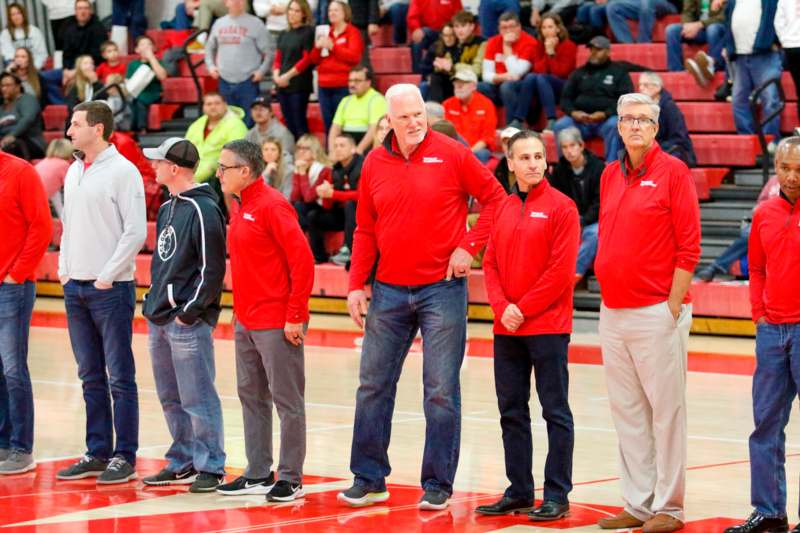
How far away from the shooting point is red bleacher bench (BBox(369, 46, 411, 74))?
18766mm

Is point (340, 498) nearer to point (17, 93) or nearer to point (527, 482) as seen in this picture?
point (527, 482)

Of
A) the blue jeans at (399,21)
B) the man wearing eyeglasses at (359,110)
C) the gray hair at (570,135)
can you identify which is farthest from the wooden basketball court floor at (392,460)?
the blue jeans at (399,21)

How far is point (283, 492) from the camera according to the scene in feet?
24.1

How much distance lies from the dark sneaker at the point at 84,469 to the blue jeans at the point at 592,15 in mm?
10392

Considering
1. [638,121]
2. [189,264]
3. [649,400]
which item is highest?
[638,121]

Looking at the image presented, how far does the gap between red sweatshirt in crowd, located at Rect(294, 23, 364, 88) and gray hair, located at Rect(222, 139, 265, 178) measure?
963 centimetres

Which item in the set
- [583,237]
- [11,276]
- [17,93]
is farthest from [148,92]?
[11,276]

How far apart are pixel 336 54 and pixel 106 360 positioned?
31.6ft

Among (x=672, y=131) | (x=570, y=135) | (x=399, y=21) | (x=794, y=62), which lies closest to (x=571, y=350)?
(x=570, y=135)

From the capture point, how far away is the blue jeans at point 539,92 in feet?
53.5

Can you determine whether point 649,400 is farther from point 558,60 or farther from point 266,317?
point 558,60

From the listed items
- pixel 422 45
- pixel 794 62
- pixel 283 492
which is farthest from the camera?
pixel 422 45

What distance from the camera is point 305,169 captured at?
53.3 ft

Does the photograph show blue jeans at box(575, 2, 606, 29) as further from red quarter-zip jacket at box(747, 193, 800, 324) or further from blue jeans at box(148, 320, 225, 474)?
red quarter-zip jacket at box(747, 193, 800, 324)
